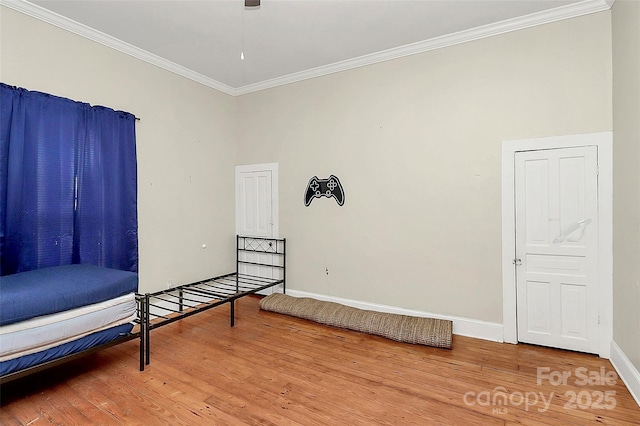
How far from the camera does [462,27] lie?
324 centimetres

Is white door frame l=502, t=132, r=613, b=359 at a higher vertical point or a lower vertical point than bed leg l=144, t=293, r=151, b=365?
higher

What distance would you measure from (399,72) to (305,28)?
121 cm

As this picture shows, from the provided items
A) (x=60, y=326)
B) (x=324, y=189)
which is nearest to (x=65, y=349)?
(x=60, y=326)

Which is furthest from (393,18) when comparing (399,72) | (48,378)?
(48,378)

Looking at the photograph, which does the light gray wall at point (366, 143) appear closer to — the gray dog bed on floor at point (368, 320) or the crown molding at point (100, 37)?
the crown molding at point (100, 37)

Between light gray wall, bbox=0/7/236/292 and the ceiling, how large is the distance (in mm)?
186

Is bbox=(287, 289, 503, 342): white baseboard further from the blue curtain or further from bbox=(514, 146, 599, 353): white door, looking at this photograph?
the blue curtain

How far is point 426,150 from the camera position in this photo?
3.57 m

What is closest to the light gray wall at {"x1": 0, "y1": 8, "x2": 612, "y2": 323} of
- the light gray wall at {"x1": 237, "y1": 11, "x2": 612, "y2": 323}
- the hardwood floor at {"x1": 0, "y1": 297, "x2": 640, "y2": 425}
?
the light gray wall at {"x1": 237, "y1": 11, "x2": 612, "y2": 323}

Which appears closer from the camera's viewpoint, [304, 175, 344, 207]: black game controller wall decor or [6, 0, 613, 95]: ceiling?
[6, 0, 613, 95]: ceiling

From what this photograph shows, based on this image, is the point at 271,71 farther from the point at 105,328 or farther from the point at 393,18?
the point at 105,328

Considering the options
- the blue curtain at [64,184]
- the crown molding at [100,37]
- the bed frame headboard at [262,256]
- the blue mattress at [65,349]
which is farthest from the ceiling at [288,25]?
the blue mattress at [65,349]

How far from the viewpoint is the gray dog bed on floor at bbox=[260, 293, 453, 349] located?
10.3 ft

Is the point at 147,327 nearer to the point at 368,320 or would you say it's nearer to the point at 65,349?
the point at 65,349
